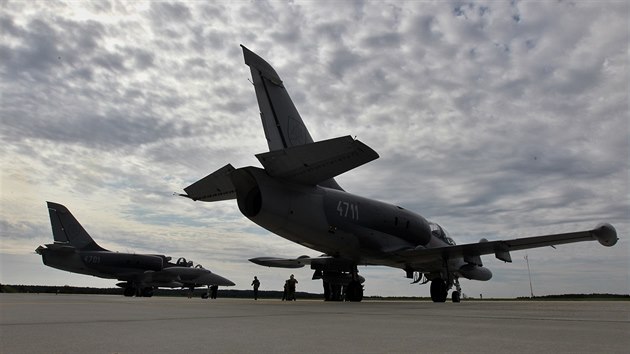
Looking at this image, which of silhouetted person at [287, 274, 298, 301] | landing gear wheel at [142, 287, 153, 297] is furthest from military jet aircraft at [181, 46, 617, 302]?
landing gear wheel at [142, 287, 153, 297]

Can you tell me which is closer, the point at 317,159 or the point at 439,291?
the point at 317,159

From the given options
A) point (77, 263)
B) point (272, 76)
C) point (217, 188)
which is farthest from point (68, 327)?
point (77, 263)

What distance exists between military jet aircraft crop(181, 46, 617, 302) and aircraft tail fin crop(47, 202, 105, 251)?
20871 mm

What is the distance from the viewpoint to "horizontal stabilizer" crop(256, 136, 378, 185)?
10688 millimetres

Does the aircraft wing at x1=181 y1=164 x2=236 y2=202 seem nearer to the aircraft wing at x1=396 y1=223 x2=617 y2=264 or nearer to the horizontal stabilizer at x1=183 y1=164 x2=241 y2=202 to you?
the horizontal stabilizer at x1=183 y1=164 x2=241 y2=202

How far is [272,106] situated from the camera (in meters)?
14.4

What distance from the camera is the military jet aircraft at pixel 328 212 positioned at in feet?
39.4

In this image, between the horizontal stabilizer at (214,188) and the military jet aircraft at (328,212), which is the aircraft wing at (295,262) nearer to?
the military jet aircraft at (328,212)

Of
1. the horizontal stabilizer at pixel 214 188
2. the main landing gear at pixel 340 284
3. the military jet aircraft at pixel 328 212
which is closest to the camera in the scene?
the military jet aircraft at pixel 328 212

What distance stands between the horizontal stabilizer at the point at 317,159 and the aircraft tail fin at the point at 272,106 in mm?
1793

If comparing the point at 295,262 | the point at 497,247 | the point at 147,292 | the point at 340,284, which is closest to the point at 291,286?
the point at 295,262

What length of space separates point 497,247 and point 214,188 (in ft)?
31.9

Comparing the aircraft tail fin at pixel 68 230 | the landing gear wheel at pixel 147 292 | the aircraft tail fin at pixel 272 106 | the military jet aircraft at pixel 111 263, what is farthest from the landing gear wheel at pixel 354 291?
the aircraft tail fin at pixel 68 230

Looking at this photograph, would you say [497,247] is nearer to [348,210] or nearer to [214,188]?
[348,210]
